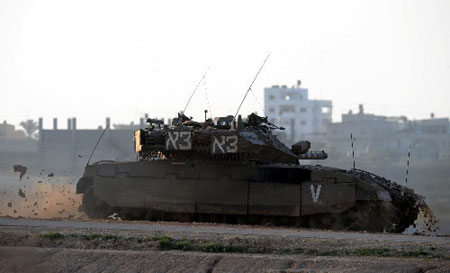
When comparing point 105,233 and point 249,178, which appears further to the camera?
point 249,178

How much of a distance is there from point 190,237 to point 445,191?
52552 millimetres

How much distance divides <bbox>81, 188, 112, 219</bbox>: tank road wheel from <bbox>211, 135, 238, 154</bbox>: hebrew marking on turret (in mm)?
3820

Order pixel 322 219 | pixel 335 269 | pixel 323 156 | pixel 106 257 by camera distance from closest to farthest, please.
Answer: pixel 335 269
pixel 106 257
pixel 322 219
pixel 323 156

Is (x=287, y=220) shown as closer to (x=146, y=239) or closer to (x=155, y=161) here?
(x=155, y=161)

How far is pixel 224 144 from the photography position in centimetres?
2762

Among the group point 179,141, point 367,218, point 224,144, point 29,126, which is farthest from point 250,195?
point 29,126

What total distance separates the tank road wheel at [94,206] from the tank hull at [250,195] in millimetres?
28

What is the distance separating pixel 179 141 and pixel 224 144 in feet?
4.05

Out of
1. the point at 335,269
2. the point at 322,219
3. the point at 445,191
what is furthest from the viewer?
the point at 445,191

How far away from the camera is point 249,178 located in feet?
91.5

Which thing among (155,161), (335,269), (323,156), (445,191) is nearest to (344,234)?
(335,269)

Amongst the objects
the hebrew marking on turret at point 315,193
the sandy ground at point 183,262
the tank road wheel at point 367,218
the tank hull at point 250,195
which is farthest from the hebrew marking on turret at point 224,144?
the sandy ground at point 183,262

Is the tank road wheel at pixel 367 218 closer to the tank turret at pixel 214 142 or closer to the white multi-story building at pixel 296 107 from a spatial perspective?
the tank turret at pixel 214 142

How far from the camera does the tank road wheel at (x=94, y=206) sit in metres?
29.3
